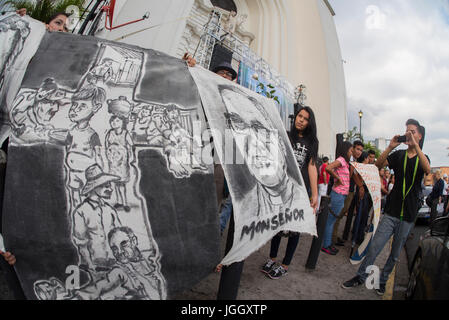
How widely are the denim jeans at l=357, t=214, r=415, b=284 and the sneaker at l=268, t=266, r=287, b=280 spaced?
0.96 meters

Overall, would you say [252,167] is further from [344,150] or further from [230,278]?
[344,150]

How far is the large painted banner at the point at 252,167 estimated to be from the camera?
1903 mm

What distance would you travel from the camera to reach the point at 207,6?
13.5 meters

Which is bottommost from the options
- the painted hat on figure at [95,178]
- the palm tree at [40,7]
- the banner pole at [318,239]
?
the banner pole at [318,239]

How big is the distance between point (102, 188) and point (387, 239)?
3215mm

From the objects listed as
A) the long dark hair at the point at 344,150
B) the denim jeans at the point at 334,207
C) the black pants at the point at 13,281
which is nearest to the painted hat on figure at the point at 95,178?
the black pants at the point at 13,281

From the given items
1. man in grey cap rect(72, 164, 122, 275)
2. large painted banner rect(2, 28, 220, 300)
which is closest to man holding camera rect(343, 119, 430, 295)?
large painted banner rect(2, 28, 220, 300)

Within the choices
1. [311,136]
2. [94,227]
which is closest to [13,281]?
[94,227]

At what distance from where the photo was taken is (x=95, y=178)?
5.31 feet

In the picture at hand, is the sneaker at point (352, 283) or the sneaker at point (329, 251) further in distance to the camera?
the sneaker at point (329, 251)

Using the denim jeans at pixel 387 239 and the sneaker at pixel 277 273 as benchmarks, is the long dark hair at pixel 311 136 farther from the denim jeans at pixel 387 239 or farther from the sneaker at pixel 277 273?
the sneaker at pixel 277 273

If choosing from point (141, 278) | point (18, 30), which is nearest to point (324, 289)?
point (141, 278)

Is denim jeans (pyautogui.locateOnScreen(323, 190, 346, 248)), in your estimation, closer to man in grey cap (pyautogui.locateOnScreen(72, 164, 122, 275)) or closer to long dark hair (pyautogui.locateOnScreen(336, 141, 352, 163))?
long dark hair (pyautogui.locateOnScreen(336, 141, 352, 163))

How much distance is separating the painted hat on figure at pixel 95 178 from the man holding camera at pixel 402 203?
3037 millimetres
